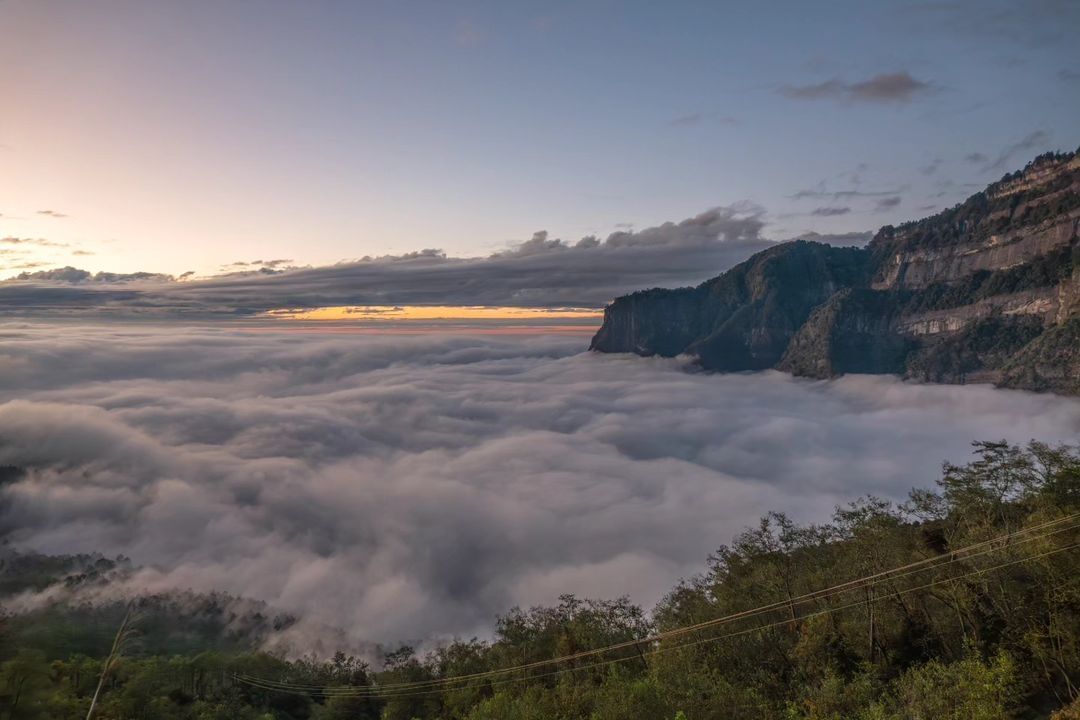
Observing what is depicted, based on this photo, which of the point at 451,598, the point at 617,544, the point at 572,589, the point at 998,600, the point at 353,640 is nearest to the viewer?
the point at 998,600

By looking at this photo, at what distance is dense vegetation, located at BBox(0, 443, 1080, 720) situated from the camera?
1154 inches

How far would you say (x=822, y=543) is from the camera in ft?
161

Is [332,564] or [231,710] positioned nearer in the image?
[231,710]

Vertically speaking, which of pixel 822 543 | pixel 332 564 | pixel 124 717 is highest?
pixel 822 543

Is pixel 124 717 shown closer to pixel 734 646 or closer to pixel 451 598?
pixel 734 646

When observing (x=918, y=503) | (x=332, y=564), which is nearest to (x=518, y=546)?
(x=332, y=564)

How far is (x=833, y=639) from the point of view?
124ft

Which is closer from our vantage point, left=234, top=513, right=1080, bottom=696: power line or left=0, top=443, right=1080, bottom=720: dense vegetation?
left=0, top=443, right=1080, bottom=720: dense vegetation

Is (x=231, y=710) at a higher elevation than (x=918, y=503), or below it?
below

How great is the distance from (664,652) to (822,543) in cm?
1832

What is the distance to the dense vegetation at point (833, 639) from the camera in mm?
29312

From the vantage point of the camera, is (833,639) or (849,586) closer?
(833,639)

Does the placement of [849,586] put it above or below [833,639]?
above

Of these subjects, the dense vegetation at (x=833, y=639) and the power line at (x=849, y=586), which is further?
the power line at (x=849, y=586)
